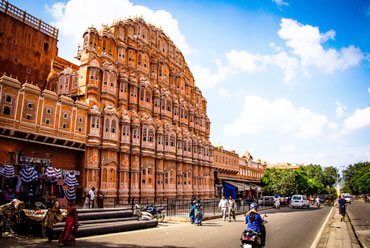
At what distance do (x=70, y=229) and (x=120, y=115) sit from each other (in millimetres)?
20222

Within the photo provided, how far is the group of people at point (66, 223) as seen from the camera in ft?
32.5

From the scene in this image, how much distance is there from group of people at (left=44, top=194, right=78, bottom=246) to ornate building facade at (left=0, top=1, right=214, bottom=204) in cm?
1213

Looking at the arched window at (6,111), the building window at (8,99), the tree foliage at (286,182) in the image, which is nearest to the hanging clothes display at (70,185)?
the arched window at (6,111)

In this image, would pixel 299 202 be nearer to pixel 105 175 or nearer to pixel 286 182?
pixel 286 182

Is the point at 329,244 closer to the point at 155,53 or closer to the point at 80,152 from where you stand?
the point at 80,152

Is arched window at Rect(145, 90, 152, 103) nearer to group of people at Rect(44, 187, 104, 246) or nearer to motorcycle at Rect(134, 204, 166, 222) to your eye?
motorcycle at Rect(134, 204, 166, 222)

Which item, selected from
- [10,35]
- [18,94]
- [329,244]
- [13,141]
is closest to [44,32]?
[10,35]

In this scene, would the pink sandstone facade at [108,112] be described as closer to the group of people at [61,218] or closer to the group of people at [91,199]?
the group of people at [91,199]

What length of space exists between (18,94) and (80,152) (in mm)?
8000

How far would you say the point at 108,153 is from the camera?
88.7 ft

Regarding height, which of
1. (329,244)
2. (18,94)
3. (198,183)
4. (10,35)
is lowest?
(329,244)

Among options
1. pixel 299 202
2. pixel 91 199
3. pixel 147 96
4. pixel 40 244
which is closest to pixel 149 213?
pixel 91 199

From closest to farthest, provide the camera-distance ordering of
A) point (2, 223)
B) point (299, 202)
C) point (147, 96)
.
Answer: point (2, 223) → point (147, 96) → point (299, 202)

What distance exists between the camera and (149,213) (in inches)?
696
